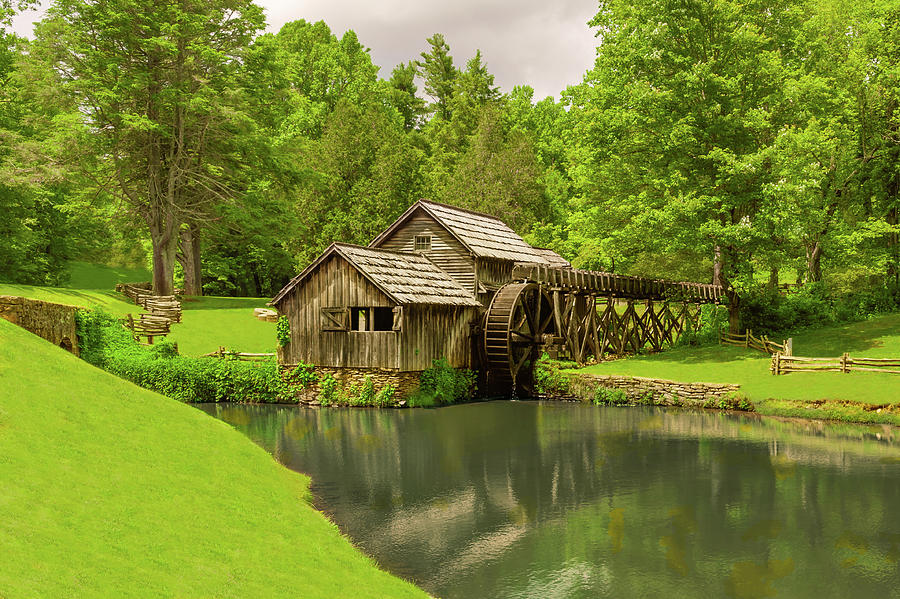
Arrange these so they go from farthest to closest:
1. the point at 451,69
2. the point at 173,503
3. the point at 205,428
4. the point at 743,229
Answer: the point at 451,69 < the point at 743,229 < the point at 205,428 < the point at 173,503

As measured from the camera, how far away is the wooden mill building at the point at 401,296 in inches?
1204

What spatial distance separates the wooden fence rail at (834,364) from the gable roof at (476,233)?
13836 mm

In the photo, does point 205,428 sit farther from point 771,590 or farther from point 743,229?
point 743,229

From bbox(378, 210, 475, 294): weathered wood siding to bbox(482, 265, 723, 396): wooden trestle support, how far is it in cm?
193

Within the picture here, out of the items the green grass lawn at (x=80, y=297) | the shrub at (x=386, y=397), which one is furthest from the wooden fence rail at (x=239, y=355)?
the green grass lawn at (x=80, y=297)

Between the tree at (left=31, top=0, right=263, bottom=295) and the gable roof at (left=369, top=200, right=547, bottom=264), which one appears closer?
the gable roof at (left=369, top=200, right=547, bottom=264)

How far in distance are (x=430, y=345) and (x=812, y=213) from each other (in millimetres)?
19936

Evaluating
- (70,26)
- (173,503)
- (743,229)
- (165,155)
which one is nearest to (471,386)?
(743,229)

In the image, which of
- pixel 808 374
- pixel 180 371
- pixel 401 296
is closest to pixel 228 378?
pixel 180 371

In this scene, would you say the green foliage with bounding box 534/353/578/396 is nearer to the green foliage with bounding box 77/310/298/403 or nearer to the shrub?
the shrub

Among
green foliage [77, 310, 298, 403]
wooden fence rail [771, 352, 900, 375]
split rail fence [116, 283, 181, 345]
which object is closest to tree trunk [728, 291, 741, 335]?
wooden fence rail [771, 352, 900, 375]

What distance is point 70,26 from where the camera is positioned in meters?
42.9

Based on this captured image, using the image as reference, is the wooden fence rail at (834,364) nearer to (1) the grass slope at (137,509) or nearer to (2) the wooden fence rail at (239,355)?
(1) the grass slope at (137,509)

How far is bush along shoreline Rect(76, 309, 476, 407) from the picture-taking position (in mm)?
30172
